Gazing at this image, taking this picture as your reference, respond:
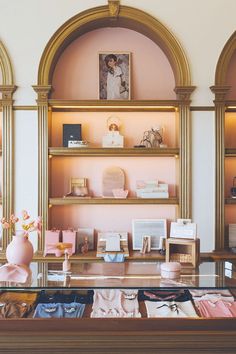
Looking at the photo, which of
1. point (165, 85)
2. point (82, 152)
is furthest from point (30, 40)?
point (165, 85)

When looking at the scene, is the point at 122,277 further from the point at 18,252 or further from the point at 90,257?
the point at 90,257

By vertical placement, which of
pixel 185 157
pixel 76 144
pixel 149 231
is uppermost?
pixel 76 144

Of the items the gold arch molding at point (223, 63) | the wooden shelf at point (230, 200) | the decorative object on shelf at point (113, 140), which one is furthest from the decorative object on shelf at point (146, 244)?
the gold arch molding at point (223, 63)

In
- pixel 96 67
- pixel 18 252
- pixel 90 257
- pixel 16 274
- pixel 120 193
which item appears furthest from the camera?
pixel 96 67

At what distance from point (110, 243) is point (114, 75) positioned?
1757 mm

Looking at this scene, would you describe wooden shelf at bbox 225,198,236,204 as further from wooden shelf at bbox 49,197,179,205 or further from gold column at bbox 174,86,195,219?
wooden shelf at bbox 49,197,179,205

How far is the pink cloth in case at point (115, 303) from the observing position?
1637 millimetres

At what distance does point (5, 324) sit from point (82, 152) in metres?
2.01

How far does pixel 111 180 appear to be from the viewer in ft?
11.8

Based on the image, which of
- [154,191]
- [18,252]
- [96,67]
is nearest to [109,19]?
[96,67]

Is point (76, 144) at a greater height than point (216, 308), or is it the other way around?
point (76, 144)

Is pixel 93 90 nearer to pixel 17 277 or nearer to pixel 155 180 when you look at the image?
pixel 155 180

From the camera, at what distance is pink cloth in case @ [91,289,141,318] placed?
5.37ft

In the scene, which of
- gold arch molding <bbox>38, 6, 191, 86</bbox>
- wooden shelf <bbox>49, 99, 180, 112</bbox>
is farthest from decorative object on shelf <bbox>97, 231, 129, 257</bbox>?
gold arch molding <bbox>38, 6, 191, 86</bbox>
